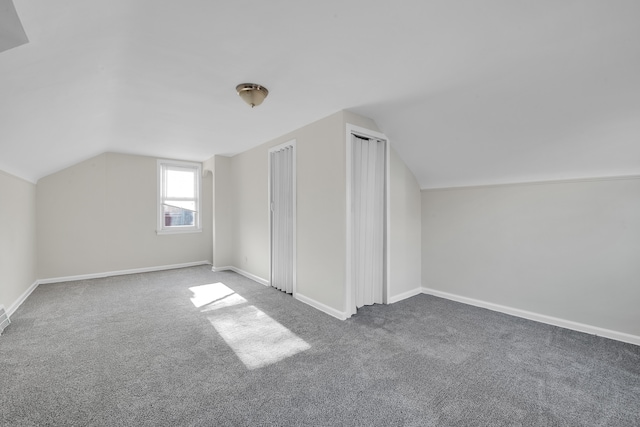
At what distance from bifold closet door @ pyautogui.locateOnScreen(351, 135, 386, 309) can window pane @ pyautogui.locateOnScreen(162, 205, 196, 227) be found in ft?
14.3

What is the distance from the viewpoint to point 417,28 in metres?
1.73

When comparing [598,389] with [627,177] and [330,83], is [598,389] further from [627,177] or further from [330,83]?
[330,83]

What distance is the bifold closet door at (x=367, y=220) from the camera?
3.38m

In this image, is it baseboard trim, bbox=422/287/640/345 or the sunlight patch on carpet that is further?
the sunlight patch on carpet

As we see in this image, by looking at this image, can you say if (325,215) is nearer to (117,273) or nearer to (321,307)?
(321,307)

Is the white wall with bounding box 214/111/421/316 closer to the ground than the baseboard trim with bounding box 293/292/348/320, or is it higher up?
higher up

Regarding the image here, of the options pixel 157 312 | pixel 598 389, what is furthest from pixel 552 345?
pixel 157 312

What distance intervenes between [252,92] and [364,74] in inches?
40.6

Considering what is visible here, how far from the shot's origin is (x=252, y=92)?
2.53 m

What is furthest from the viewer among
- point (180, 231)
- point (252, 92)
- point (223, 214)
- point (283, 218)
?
point (180, 231)

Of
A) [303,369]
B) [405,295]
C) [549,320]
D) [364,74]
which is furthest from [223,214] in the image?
[549,320]

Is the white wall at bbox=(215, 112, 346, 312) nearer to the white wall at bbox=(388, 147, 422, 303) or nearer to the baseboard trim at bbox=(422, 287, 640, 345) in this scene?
the white wall at bbox=(388, 147, 422, 303)

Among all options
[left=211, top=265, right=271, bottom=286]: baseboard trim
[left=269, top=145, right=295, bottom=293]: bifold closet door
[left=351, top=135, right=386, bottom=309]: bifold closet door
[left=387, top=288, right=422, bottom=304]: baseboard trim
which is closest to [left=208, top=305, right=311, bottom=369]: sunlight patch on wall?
[left=269, top=145, right=295, bottom=293]: bifold closet door

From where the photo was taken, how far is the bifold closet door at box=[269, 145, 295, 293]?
399 cm
